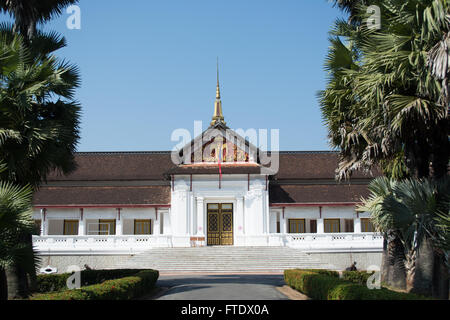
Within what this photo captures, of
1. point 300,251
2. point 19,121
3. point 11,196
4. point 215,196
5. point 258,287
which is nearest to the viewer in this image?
point 11,196

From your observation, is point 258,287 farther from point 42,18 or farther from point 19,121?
point 42,18

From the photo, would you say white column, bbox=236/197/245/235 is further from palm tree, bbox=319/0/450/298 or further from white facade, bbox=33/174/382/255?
palm tree, bbox=319/0/450/298

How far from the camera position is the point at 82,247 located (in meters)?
30.1

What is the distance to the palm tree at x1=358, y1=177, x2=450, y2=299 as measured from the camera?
10953 millimetres

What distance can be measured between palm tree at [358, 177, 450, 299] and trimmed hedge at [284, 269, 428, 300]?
1.35m

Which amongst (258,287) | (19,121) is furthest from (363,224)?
(19,121)

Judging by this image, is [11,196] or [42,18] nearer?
[11,196]

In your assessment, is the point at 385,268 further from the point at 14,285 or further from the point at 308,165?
the point at 308,165

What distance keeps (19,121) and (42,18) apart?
18.2ft

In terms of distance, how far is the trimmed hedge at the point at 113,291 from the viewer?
10.9 meters

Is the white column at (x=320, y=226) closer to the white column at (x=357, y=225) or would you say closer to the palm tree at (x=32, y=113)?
the white column at (x=357, y=225)

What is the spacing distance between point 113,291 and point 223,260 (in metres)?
15.3

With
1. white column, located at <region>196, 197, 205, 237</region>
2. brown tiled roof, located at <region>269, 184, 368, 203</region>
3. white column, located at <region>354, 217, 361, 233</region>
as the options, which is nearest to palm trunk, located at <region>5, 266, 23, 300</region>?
white column, located at <region>196, 197, 205, 237</region>

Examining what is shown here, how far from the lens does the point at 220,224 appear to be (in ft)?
111
